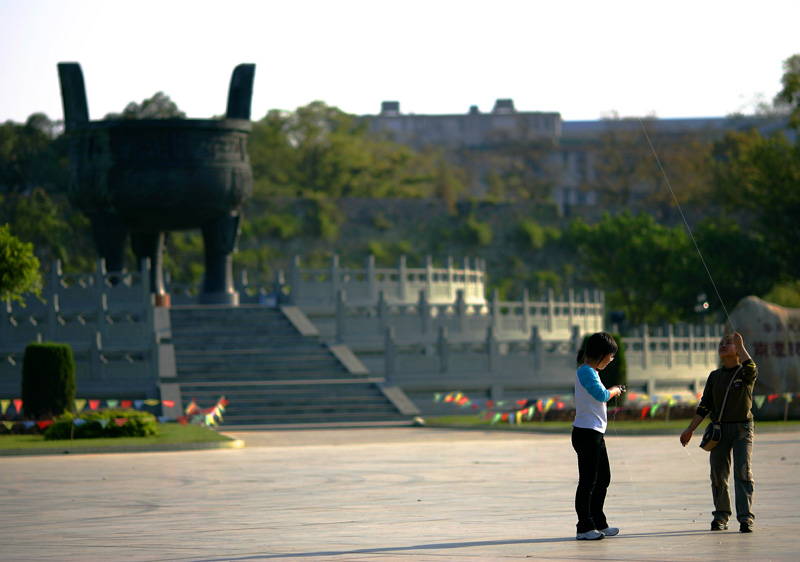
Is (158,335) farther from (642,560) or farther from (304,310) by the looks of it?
(642,560)

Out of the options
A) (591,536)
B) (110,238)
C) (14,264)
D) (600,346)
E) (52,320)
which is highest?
(110,238)

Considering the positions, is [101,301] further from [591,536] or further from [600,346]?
[591,536]

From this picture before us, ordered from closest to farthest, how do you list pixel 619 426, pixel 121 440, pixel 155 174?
pixel 121 440 < pixel 619 426 < pixel 155 174

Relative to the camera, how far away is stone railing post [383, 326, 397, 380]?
2928 cm

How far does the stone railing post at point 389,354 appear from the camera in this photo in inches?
1153

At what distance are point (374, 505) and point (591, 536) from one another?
10.6 ft

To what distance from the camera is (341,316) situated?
105 ft

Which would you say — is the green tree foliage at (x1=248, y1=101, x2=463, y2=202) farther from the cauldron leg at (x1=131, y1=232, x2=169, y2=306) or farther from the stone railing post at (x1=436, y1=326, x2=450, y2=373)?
the stone railing post at (x1=436, y1=326, x2=450, y2=373)

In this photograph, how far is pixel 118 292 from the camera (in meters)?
31.6

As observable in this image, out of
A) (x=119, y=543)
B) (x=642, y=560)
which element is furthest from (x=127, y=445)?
(x=642, y=560)

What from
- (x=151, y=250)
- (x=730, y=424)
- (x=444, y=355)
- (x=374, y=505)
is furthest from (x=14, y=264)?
(x=730, y=424)

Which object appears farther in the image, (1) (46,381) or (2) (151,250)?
(2) (151,250)

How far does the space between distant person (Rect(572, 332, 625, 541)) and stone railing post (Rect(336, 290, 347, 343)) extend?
21845 mm

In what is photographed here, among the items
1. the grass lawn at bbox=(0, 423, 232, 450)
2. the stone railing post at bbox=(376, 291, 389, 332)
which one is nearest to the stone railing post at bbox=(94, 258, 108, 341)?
the stone railing post at bbox=(376, 291, 389, 332)
